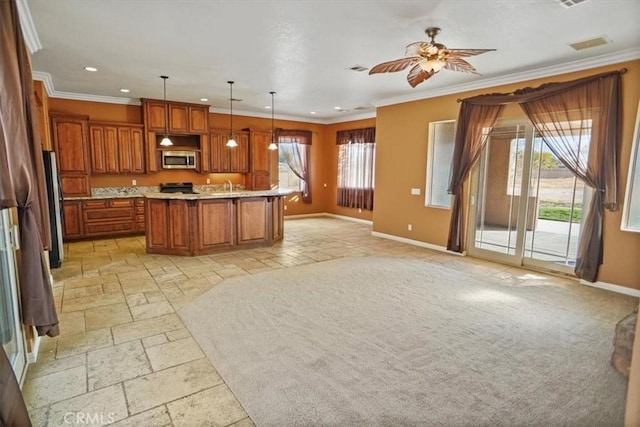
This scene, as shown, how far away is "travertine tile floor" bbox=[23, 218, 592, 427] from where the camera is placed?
2.13 meters

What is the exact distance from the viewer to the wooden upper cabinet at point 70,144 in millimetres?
6508

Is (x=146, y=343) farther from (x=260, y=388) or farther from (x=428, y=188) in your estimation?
(x=428, y=188)

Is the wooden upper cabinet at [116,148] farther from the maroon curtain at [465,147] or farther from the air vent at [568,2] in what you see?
the air vent at [568,2]

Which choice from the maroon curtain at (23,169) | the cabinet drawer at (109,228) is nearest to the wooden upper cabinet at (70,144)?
the cabinet drawer at (109,228)

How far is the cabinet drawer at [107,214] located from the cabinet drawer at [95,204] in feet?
0.20

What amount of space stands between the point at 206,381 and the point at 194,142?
6.81m

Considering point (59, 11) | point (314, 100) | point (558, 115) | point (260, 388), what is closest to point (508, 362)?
point (260, 388)

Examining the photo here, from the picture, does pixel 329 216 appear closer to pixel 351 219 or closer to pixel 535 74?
pixel 351 219

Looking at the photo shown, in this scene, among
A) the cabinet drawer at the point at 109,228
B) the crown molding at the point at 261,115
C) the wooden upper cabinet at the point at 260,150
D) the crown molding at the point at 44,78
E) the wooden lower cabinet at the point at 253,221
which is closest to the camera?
the crown molding at the point at 44,78

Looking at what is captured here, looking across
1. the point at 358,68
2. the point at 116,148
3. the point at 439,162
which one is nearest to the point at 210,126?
the point at 116,148

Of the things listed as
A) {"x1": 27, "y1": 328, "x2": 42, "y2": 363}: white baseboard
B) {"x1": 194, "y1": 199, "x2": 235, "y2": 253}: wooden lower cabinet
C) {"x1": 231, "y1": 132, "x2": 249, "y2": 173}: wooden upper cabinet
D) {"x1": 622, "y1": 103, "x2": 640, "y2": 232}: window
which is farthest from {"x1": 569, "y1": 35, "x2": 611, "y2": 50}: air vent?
{"x1": 231, "y1": 132, "x2": 249, "y2": 173}: wooden upper cabinet

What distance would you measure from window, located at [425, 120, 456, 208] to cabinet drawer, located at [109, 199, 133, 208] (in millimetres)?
5984

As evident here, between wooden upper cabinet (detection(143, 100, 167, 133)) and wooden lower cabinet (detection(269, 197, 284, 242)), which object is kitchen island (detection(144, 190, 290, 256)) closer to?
wooden lower cabinet (detection(269, 197, 284, 242))

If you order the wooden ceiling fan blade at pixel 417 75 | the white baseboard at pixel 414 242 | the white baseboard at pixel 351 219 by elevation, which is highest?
the wooden ceiling fan blade at pixel 417 75
